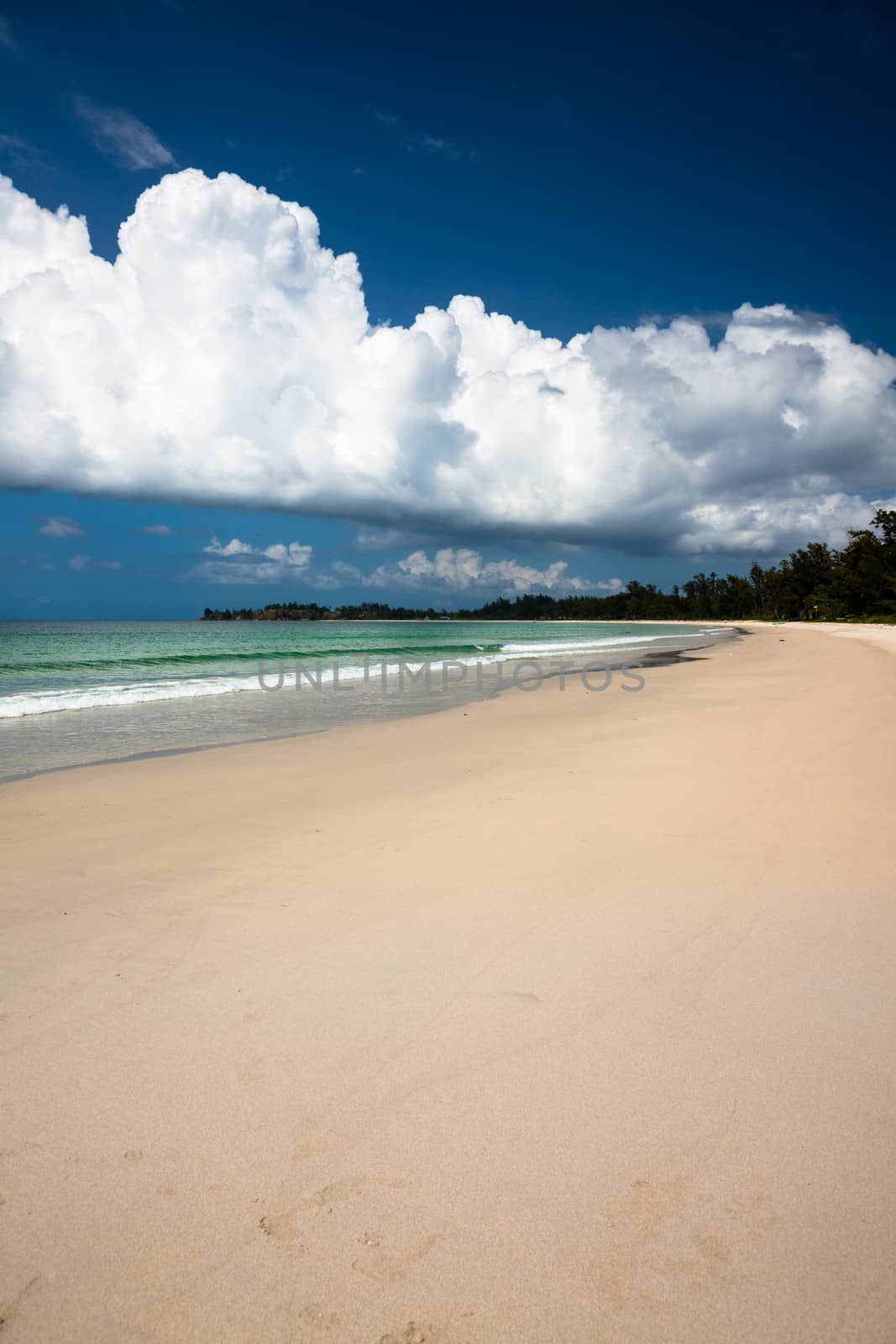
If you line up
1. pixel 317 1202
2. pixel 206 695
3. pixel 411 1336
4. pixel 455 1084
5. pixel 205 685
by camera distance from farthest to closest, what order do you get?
pixel 205 685 < pixel 206 695 < pixel 455 1084 < pixel 317 1202 < pixel 411 1336

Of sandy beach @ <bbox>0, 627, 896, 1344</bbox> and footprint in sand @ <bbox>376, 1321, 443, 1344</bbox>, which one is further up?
sandy beach @ <bbox>0, 627, 896, 1344</bbox>

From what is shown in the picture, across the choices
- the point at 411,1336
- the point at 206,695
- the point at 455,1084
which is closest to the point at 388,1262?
the point at 411,1336

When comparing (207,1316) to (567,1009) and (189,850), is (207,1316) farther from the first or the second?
(189,850)

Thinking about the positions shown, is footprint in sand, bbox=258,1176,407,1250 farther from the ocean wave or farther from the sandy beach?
the ocean wave

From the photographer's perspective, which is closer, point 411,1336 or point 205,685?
point 411,1336

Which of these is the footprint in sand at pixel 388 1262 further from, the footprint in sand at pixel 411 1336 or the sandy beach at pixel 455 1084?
the footprint in sand at pixel 411 1336

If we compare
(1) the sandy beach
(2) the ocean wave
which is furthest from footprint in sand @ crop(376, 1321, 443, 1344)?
(2) the ocean wave

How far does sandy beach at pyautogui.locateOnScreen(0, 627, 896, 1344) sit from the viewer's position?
5.31 ft

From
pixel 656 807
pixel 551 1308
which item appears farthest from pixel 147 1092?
pixel 656 807

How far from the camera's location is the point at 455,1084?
230 cm

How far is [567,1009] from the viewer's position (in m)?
2.74

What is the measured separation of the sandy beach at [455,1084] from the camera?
1.62 metres

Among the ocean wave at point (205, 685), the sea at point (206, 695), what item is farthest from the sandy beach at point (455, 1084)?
the ocean wave at point (205, 685)

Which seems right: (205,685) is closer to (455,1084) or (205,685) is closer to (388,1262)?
(455,1084)
